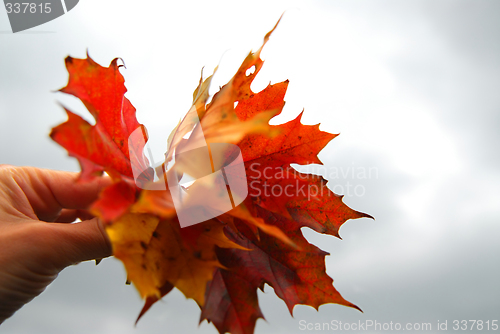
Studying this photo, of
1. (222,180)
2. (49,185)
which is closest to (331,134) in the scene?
(222,180)

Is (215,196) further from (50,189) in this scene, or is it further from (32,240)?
(50,189)

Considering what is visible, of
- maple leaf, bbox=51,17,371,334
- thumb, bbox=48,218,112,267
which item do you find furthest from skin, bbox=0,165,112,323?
maple leaf, bbox=51,17,371,334

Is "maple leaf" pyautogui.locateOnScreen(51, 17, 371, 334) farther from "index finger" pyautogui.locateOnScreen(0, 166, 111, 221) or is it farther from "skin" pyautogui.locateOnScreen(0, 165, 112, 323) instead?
"index finger" pyautogui.locateOnScreen(0, 166, 111, 221)

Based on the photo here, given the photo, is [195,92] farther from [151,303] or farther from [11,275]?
[11,275]

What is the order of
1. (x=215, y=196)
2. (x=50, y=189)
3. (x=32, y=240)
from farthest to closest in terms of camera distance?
(x=50, y=189) → (x=32, y=240) → (x=215, y=196)

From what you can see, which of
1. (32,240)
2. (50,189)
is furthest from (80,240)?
(50,189)

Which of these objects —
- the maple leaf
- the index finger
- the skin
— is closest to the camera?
the maple leaf

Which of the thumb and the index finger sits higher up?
the index finger
